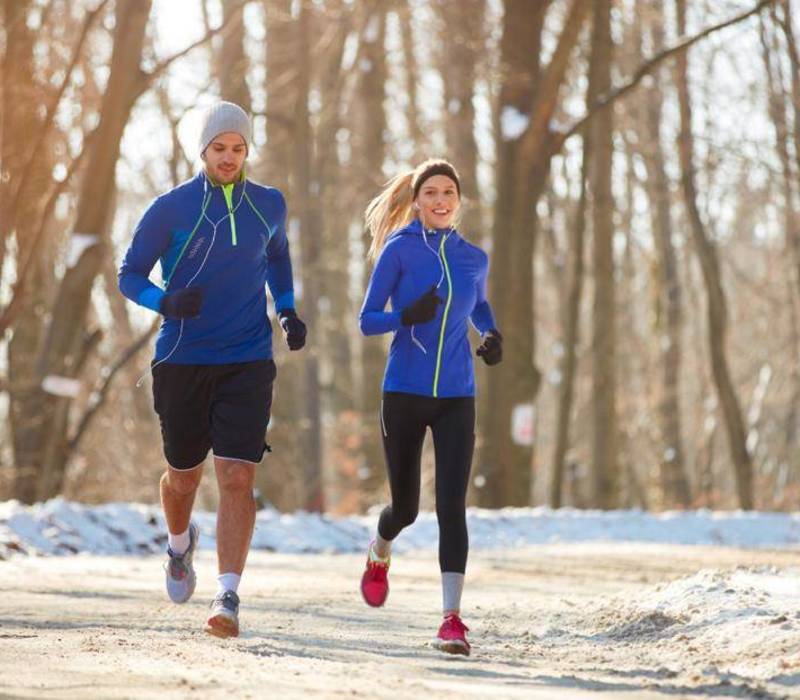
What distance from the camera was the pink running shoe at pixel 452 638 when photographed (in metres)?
6.92

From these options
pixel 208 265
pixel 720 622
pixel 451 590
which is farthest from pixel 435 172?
pixel 720 622

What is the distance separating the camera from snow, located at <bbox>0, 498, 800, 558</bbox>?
14.1 m

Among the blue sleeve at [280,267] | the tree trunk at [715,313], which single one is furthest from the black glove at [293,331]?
the tree trunk at [715,313]

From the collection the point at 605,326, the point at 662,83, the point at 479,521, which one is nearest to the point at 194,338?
the point at 479,521

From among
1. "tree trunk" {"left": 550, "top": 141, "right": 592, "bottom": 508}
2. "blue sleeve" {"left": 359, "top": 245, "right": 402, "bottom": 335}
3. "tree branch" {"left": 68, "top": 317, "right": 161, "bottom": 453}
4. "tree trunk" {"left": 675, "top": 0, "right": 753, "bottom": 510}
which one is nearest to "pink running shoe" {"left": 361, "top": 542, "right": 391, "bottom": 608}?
"blue sleeve" {"left": 359, "top": 245, "right": 402, "bottom": 335}

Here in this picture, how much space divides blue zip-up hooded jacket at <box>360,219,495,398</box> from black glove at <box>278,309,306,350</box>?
0.83 feet

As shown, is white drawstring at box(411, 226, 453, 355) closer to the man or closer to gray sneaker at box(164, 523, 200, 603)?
the man

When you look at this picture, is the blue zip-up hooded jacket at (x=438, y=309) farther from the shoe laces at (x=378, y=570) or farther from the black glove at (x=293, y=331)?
the shoe laces at (x=378, y=570)

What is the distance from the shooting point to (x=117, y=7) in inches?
712

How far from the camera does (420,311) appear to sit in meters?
7.28

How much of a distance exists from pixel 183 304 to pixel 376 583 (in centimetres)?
169

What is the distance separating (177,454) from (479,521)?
10.0 metres

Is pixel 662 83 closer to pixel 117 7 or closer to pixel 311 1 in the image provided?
pixel 311 1

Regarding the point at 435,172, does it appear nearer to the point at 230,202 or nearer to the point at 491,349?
the point at 491,349
